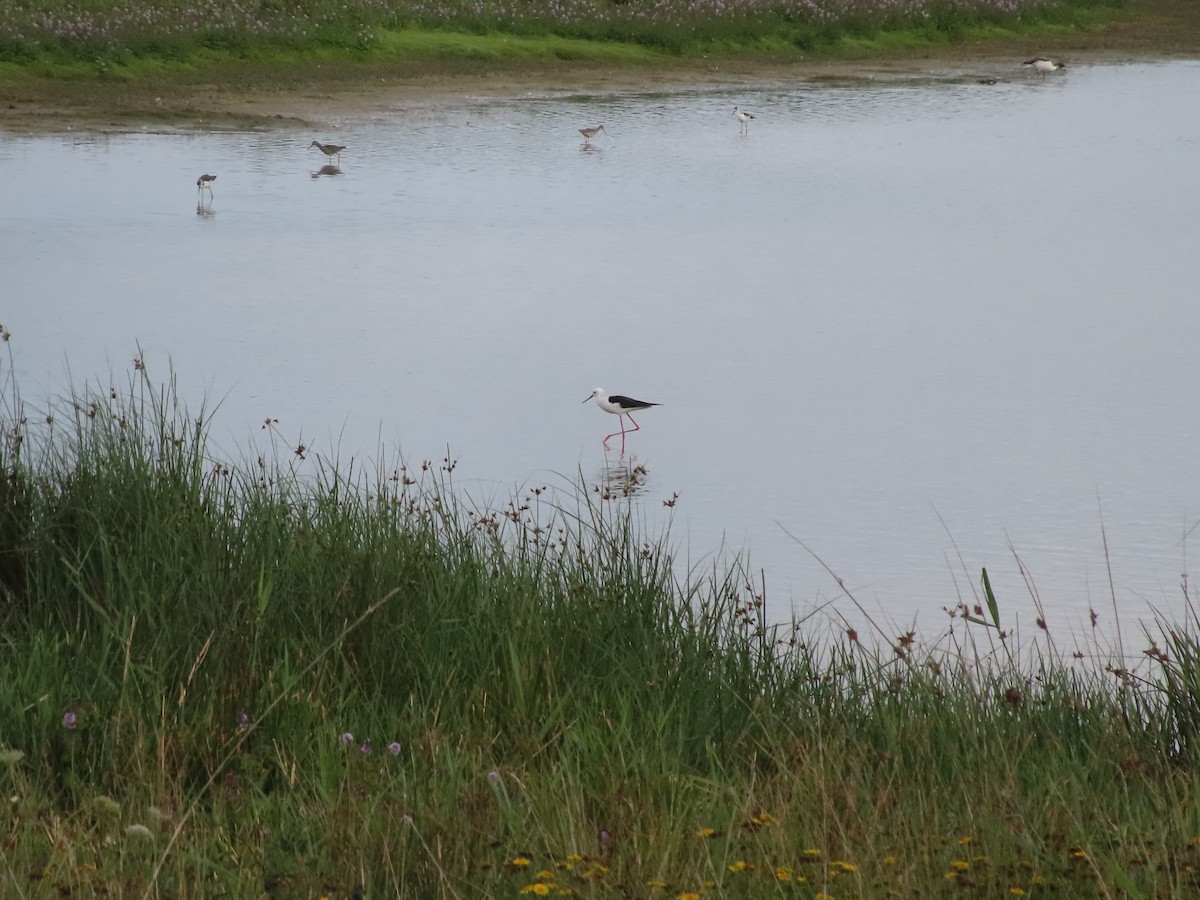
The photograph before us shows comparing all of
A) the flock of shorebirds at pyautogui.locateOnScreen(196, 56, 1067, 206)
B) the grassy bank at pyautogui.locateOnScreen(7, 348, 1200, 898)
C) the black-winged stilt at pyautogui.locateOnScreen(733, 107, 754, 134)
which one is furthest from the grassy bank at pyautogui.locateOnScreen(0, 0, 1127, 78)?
the grassy bank at pyautogui.locateOnScreen(7, 348, 1200, 898)

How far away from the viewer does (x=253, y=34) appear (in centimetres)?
1723

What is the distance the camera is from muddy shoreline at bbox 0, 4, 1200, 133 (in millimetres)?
13203

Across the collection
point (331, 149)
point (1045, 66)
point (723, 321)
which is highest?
point (1045, 66)

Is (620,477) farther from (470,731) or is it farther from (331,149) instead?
(331,149)

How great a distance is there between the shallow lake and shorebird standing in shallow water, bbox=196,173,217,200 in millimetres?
129

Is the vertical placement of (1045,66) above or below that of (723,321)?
above

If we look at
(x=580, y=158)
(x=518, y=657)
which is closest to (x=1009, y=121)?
(x=580, y=158)

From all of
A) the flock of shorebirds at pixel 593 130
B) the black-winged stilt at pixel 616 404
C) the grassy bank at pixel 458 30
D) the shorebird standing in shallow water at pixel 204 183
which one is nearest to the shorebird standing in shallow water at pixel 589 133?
the flock of shorebirds at pixel 593 130

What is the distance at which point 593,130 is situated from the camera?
12.3 m

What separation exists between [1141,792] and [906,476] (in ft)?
9.02

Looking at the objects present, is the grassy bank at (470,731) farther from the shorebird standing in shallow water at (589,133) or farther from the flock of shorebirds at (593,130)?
the shorebird standing in shallow water at (589,133)

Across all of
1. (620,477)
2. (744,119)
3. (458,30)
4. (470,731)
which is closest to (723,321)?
(620,477)

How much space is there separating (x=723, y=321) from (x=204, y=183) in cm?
399

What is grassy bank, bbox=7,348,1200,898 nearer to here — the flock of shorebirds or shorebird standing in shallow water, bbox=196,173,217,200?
shorebird standing in shallow water, bbox=196,173,217,200
